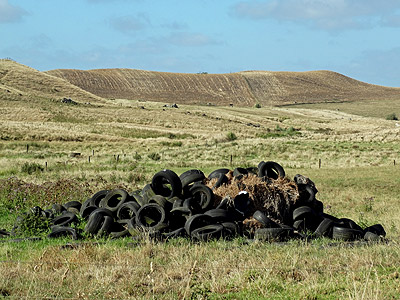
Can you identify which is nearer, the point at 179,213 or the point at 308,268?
the point at 308,268

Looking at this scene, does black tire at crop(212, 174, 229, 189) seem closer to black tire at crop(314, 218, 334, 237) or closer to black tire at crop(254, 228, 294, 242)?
black tire at crop(254, 228, 294, 242)

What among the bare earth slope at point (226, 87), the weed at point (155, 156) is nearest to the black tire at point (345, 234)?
the weed at point (155, 156)

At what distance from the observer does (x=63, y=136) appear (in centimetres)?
6425

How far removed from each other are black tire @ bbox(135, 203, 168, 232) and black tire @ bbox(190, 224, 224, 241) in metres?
0.93

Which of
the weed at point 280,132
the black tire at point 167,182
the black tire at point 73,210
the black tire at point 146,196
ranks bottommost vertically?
the black tire at point 73,210

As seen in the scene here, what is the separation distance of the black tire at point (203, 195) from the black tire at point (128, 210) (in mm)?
1470

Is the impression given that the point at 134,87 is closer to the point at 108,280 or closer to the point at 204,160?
the point at 204,160

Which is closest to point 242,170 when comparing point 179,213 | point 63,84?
point 179,213

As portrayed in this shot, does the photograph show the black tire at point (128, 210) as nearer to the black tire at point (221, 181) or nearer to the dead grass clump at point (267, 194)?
the dead grass clump at point (267, 194)

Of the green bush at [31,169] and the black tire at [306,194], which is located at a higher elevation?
the black tire at [306,194]

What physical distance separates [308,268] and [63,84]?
393ft

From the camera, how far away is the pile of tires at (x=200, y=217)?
35.9 ft

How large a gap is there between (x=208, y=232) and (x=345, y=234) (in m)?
3.16

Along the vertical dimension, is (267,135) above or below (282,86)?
below
